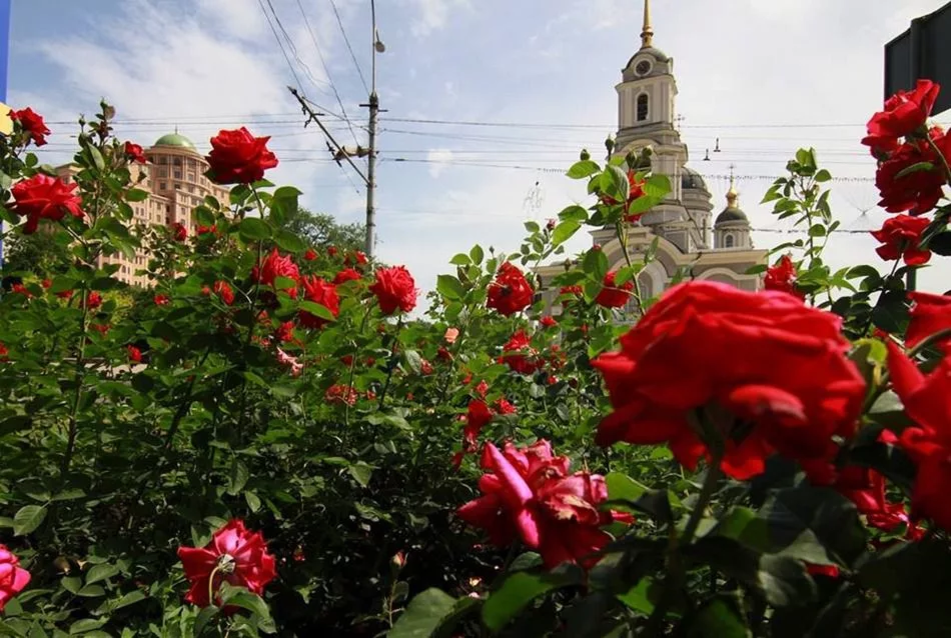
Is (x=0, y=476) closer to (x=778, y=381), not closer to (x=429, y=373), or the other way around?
(x=429, y=373)

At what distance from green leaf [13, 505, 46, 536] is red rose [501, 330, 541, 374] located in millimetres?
1203

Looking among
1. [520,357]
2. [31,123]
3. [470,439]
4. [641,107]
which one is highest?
[641,107]

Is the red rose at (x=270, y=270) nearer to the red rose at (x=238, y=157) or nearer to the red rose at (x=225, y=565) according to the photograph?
the red rose at (x=238, y=157)

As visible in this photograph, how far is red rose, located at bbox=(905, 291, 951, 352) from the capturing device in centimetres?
42

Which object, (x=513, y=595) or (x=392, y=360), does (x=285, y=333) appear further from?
(x=513, y=595)

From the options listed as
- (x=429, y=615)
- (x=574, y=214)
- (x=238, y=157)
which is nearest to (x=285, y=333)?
(x=238, y=157)

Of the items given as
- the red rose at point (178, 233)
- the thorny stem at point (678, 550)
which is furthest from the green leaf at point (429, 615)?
the red rose at point (178, 233)

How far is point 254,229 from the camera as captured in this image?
43.4 inches

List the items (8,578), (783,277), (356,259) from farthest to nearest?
(356,259)
(783,277)
(8,578)

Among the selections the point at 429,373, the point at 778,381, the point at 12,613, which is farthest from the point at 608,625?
the point at 429,373

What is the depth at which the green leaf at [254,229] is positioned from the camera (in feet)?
3.58

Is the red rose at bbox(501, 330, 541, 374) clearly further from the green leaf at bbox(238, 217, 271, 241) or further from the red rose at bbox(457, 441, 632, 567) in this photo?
the red rose at bbox(457, 441, 632, 567)

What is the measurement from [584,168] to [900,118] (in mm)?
474

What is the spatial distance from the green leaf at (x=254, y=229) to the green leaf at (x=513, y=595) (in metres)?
0.86
